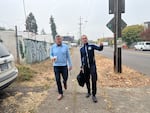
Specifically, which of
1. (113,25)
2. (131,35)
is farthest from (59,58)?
(131,35)

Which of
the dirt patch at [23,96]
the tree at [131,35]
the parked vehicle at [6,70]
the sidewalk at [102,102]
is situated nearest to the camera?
the sidewalk at [102,102]

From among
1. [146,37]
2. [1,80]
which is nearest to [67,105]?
[1,80]

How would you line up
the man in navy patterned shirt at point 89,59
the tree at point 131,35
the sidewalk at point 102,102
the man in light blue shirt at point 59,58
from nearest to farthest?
1. the sidewalk at point 102,102
2. the man in navy patterned shirt at point 89,59
3. the man in light blue shirt at point 59,58
4. the tree at point 131,35

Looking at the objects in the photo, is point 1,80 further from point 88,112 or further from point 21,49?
point 21,49

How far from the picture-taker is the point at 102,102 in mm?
6516

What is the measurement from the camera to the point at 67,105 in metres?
Result: 6.21

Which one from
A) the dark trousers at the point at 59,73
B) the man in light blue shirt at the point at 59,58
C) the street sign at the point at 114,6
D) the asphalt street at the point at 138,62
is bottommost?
the asphalt street at the point at 138,62

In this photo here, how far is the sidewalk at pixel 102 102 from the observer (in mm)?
5825

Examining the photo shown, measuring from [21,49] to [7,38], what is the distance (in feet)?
3.64

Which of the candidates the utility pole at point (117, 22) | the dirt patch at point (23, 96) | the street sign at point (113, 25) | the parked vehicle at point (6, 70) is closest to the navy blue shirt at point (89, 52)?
the dirt patch at point (23, 96)

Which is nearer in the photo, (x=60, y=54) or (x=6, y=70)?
(x=6, y=70)

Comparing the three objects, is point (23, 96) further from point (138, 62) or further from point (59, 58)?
point (138, 62)

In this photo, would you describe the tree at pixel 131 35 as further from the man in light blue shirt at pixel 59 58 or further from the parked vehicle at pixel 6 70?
the parked vehicle at pixel 6 70

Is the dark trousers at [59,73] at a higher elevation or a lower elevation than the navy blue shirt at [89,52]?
lower
